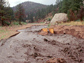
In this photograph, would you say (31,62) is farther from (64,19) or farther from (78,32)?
(64,19)

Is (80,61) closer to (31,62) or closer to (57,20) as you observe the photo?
(31,62)

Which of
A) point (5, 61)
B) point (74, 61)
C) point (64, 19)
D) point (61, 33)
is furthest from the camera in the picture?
point (64, 19)

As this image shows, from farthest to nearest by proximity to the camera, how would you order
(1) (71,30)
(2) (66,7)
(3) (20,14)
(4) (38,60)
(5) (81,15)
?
(3) (20,14), (2) (66,7), (5) (81,15), (1) (71,30), (4) (38,60)

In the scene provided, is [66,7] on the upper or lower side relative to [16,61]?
upper

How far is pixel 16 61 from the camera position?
88.4 inches

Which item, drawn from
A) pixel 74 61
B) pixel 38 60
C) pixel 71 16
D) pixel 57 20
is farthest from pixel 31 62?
pixel 57 20

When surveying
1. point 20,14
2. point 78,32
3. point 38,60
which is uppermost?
point 20,14

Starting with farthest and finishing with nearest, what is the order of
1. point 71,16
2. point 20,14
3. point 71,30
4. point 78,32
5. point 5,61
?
1. point 20,14
2. point 71,16
3. point 71,30
4. point 78,32
5. point 5,61

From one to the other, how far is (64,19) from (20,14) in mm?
12310

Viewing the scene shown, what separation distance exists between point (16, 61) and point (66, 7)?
17886 mm

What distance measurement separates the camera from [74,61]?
278cm

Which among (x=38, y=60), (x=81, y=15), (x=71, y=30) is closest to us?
(x=38, y=60)

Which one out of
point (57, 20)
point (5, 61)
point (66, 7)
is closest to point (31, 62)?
point (5, 61)

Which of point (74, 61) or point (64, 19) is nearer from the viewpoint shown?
point (74, 61)
